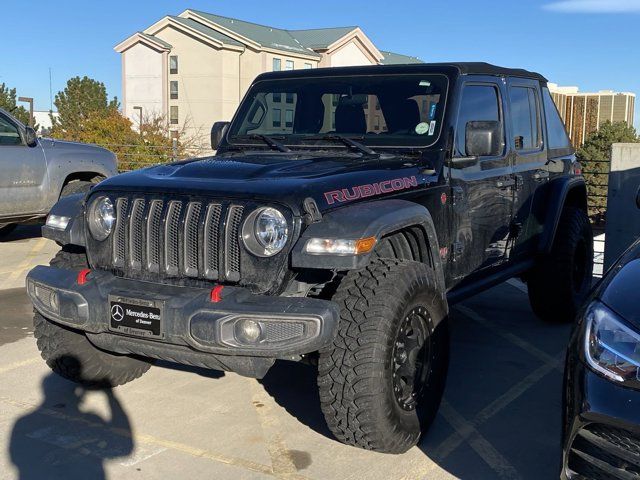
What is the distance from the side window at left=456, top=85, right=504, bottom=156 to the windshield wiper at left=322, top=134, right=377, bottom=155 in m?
0.57

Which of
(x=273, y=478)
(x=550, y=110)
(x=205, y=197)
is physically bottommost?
(x=273, y=478)

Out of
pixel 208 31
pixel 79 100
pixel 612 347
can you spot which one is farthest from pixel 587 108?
pixel 612 347

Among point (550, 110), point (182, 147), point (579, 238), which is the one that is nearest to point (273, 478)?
point (579, 238)

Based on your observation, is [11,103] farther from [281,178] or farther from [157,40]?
[281,178]

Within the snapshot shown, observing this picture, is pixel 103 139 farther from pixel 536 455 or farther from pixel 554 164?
pixel 536 455

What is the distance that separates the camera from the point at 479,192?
513 cm

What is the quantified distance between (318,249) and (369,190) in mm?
650

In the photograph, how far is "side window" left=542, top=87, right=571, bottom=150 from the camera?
253 inches

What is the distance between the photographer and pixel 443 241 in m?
4.70

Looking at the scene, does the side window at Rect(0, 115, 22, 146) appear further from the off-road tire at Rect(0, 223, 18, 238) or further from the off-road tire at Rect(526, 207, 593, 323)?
the off-road tire at Rect(526, 207, 593, 323)

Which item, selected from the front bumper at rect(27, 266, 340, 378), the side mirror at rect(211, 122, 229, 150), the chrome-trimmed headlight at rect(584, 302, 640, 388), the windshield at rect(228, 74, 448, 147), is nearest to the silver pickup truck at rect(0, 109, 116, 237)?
the side mirror at rect(211, 122, 229, 150)

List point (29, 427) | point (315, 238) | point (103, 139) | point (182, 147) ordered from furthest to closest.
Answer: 1. point (103, 139)
2. point (182, 147)
3. point (29, 427)
4. point (315, 238)

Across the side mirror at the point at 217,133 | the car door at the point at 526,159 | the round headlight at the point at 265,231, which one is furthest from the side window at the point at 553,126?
the round headlight at the point at 265,231

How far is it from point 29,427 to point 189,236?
1.44 metres
